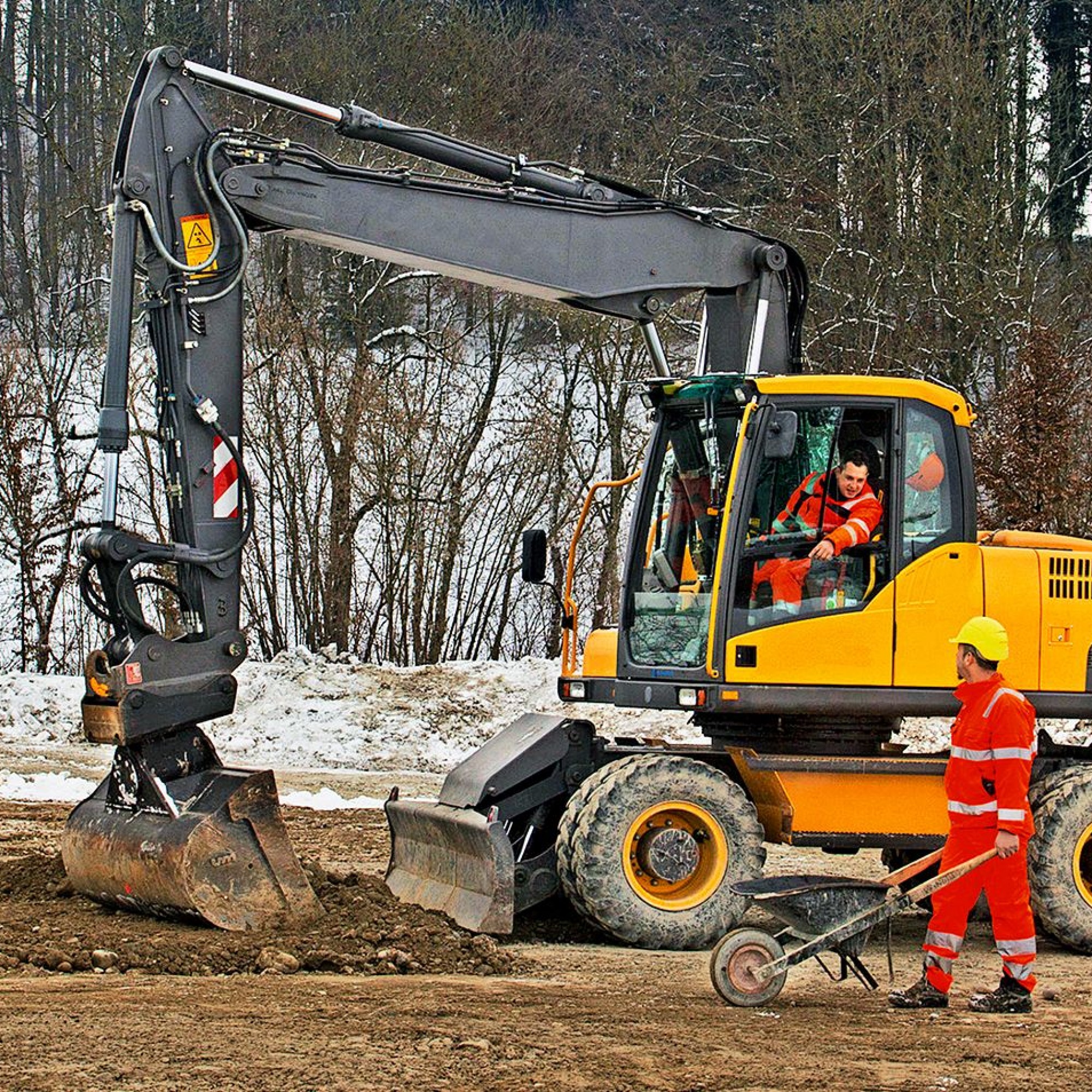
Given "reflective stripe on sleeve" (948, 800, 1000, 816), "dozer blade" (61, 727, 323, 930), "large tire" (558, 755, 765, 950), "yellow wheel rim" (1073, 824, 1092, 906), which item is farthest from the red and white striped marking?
"yellow wheel rim" (1073, 824, 1092, 906)

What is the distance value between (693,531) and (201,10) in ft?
60.1

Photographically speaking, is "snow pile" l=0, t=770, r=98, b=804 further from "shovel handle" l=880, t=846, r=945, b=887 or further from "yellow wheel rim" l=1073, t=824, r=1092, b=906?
"shovel handle" l=880, t=846, r=945, b=887

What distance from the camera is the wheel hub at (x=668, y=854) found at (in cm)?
825

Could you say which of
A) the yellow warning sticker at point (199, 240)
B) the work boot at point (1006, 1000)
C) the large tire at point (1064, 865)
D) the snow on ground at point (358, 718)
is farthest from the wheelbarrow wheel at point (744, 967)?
the snow on ground at point (358, 718)

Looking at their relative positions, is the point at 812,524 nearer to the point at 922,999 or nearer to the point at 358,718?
the point at 922,999

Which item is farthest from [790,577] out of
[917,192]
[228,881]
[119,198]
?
[917,192]

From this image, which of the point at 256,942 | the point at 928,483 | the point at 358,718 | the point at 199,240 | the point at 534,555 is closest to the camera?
the point at 256,942

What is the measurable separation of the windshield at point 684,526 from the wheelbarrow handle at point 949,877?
76.9 inches

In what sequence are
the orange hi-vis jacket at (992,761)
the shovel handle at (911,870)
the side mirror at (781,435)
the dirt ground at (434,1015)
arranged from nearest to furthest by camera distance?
the dirt ground at (434,1015)
the orange hi-vis jacket at (992,761)
the shovel handle at (911,870)
the side mirror at (781,435)

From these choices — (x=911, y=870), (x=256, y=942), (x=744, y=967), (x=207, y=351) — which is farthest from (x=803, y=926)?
(x=207, y=351)

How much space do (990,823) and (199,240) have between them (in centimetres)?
455

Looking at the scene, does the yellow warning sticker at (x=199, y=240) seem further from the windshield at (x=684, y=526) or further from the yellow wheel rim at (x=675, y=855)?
the yellow wheel rim at (x=675, y=855)

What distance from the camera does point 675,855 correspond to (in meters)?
8.27

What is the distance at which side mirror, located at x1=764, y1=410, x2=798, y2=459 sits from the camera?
8430mm
